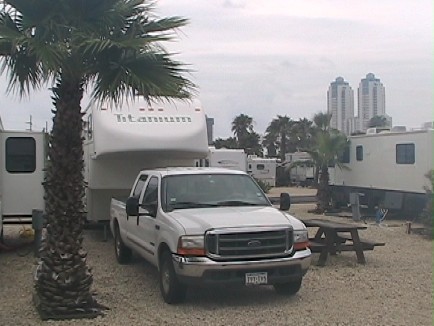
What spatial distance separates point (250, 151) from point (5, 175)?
4742cm

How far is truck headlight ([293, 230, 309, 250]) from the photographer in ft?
25.3

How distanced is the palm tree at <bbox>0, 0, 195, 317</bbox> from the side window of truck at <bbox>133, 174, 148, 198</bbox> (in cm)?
246

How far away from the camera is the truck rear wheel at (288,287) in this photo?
7928mm

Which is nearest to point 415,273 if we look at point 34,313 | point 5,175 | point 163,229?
point 163,229

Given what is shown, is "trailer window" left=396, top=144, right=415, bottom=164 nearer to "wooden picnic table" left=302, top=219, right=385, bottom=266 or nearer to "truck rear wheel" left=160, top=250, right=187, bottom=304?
"wooden picnic table" left=302, top=219, right=385, bottom=266

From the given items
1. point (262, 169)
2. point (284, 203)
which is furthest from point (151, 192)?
point (262, 169)

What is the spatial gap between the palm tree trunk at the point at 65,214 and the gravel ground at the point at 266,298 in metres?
0.37

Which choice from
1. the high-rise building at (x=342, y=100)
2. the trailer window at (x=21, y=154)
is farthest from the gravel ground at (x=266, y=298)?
the high-rise building at (x=342, y=100)

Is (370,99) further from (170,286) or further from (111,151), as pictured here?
(170,286)

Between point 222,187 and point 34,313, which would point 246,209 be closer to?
point 222,187

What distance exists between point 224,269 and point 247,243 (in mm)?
419

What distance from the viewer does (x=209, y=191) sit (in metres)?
8.58

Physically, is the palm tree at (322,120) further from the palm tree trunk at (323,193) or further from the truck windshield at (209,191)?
the truck windshield at (209,191)

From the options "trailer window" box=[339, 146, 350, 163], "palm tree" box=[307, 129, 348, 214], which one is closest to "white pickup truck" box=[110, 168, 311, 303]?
"palm tree" box=[307, 129, 348, 214]
